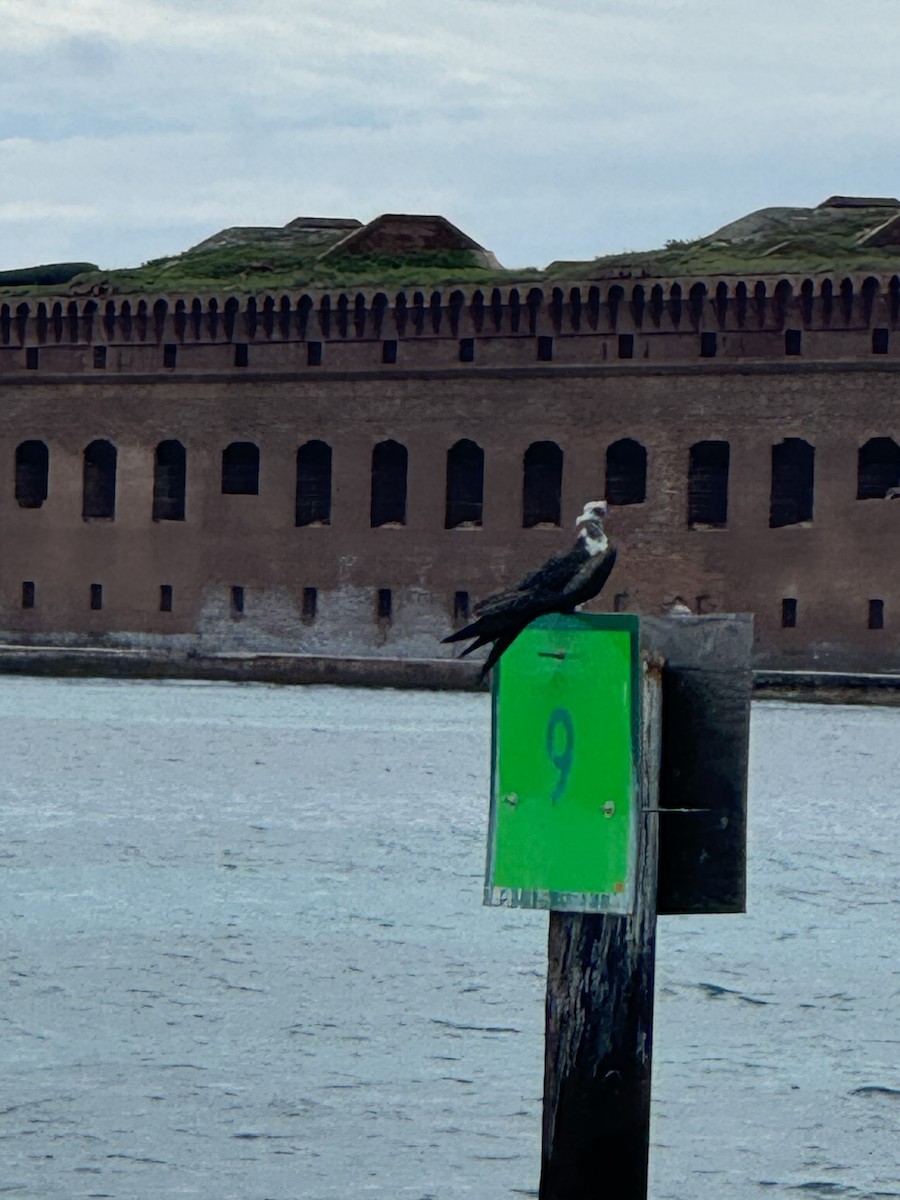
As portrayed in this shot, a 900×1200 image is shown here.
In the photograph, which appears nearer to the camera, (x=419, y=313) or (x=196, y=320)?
(x=419, y=313)


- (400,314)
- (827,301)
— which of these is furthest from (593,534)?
(400,314)

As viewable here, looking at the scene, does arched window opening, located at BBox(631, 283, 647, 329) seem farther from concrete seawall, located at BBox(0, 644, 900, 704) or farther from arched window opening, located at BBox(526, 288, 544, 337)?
concrete seawall, located at BBox(0, 644, 900, 704)

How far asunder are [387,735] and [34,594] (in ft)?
42.7

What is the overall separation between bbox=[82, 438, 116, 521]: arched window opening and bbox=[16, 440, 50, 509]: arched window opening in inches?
26.1

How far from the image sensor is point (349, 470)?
31.5m

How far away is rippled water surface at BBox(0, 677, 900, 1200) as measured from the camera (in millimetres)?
5539

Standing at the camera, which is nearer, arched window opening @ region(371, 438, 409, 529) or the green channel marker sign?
the green channel marker sign

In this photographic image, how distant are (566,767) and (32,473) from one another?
30479mm

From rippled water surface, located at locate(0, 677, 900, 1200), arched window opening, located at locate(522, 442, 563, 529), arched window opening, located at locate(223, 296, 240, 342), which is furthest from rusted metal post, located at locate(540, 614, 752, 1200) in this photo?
arched window opening, located at locate(223, 296, 240, 342)

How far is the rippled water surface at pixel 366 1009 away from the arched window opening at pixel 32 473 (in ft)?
61.9

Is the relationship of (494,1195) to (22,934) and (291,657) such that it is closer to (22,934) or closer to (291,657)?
(22,934)

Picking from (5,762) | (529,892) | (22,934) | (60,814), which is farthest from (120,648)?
(529,892)

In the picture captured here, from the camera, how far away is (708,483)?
2962 cm

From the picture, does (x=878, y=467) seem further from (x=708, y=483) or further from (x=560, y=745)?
(x=560, y=745)
